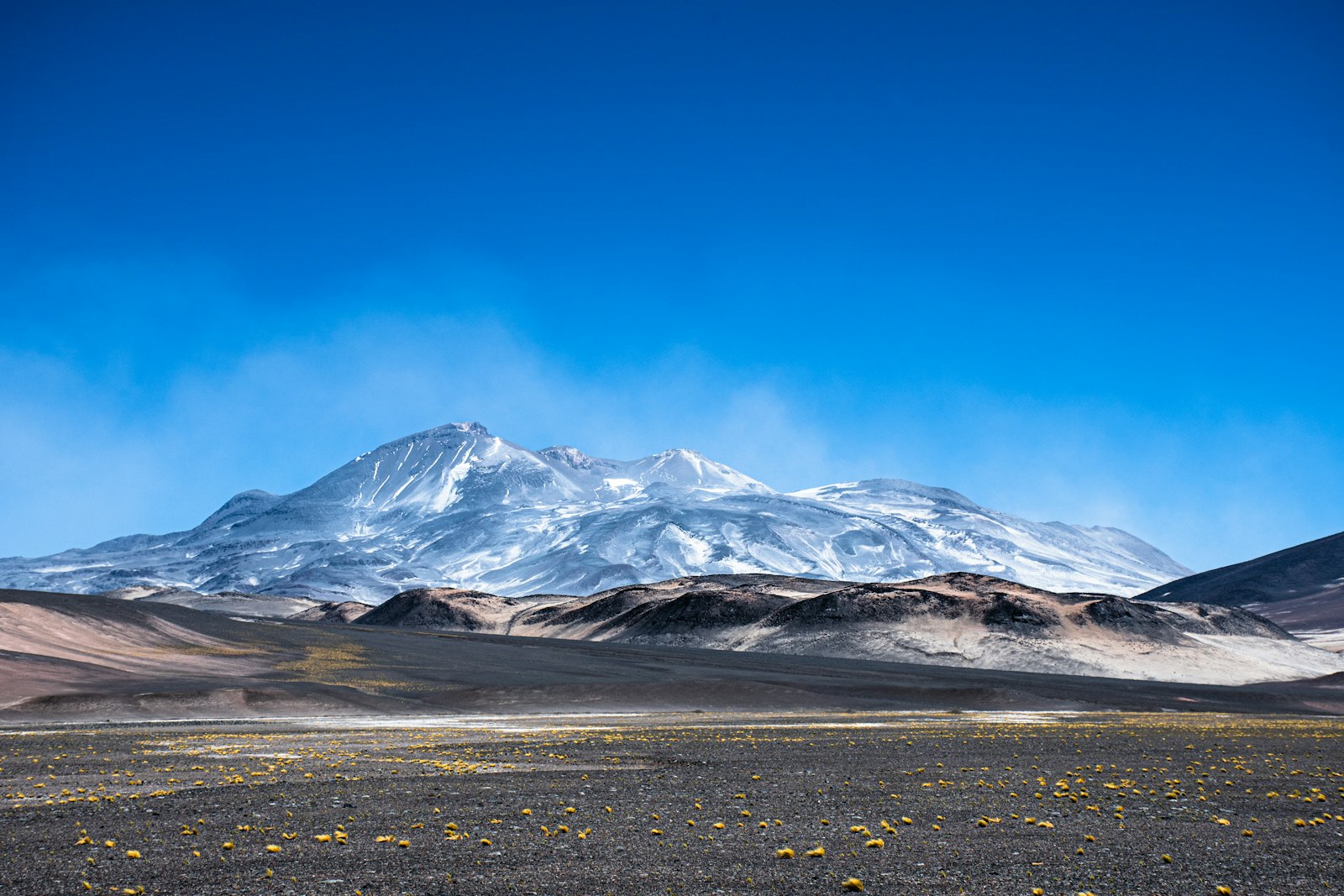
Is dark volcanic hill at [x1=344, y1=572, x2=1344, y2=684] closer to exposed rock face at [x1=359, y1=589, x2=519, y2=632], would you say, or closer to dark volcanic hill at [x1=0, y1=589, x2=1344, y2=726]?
dark volcanic hill at [x1=0, y1=589, x2=1344, y2=726]

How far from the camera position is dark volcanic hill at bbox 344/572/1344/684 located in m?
103

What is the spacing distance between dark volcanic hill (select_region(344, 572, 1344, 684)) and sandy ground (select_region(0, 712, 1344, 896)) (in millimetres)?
73810

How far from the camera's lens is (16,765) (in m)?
24.0

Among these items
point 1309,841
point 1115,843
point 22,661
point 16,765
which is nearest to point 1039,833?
point 1115,843

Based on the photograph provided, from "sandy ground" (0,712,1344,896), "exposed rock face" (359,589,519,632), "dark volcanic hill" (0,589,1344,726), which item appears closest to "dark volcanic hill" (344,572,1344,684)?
"dark volcanic hill" (0,589,1344,726)

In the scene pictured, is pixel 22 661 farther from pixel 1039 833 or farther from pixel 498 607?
pixel 498 607

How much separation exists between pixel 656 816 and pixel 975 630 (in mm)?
99822

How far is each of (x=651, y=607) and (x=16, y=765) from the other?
118 metres

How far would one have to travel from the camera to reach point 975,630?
111625mm

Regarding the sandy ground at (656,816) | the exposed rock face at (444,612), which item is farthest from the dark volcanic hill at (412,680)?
the exposed rock face at (444,612)

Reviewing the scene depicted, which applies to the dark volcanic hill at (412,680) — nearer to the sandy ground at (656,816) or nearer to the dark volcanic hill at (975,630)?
the dark volcanic hill at (975,630)

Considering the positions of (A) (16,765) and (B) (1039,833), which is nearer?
(B) (1039,833)

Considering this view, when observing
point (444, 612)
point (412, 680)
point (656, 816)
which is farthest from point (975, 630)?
point (656, 816)

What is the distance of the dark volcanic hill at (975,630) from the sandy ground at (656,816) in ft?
242
